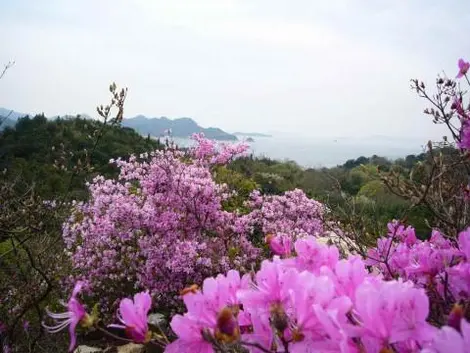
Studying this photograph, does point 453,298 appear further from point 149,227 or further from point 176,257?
point 149,227

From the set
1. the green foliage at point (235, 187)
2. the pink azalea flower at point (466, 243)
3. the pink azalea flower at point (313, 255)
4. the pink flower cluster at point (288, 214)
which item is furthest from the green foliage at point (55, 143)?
the pink azalea flower at point (466, 243)

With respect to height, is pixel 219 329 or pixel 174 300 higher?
pixel 219 329

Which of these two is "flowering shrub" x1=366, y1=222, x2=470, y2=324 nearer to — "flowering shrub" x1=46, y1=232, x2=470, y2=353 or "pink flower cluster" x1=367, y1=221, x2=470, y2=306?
"pink flower cluster" x1=367, y1=221, x2=470, y2=306

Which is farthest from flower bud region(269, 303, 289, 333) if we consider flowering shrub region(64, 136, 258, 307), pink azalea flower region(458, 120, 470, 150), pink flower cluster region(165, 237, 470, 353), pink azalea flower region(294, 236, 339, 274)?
flowering shrub region(64, 136, 258, 307)

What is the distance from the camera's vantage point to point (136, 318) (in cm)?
100

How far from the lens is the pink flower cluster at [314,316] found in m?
0.79

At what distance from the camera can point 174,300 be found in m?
5.50

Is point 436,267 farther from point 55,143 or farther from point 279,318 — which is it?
point 55,143

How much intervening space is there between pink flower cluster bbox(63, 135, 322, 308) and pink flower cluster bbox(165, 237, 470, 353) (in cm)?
410

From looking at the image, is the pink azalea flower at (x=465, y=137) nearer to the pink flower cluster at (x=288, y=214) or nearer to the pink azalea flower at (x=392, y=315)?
the pink azalea flower at (x=392, y=315)

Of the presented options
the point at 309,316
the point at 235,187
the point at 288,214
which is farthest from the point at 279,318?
the point at 235,187

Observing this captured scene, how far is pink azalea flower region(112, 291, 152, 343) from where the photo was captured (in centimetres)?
99

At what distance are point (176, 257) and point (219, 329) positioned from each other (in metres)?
4.29

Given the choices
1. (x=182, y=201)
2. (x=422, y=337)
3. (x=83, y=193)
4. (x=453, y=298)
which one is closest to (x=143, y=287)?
(x=182, y=201)
